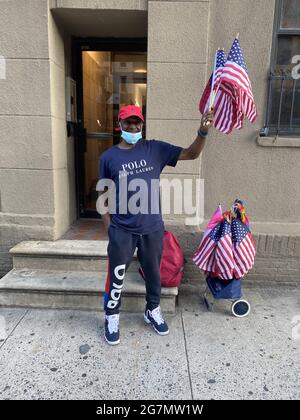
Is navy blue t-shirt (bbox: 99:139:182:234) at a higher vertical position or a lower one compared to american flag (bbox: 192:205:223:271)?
higher

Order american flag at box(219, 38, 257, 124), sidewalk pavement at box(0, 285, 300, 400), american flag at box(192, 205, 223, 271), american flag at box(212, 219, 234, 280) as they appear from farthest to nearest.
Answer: american flag at box(192, 205, 223, 271) → american flag at box(212, 219, 234, 280) → american flag at box(219, 38, 257, 124) → sidewalk pavement at box(0, 285, 300, 400)

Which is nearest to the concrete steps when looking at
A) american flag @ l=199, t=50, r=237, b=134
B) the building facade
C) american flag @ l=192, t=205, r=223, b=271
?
the building facade

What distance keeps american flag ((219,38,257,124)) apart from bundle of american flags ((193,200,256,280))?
897 mm

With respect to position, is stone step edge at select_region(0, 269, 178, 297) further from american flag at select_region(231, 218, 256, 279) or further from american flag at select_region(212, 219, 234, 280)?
american flag at select_region(231, 218, 256, 279)

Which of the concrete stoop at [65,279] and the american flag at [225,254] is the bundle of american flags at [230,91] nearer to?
the american flag at [225,254]

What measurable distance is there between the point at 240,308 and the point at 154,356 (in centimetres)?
102

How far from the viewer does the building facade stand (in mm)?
3367

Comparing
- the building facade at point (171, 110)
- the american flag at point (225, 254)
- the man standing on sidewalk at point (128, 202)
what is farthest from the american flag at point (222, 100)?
the american flag at point (225, 254)

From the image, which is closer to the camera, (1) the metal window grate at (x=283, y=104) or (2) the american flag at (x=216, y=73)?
(2) the american flag at (x=216, y=73)

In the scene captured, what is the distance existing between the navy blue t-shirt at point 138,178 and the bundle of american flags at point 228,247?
26.6 inches

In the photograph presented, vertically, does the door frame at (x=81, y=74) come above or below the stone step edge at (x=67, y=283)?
above

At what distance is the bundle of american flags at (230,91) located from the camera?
2.52 meters

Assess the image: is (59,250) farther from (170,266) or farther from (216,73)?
(216,73)

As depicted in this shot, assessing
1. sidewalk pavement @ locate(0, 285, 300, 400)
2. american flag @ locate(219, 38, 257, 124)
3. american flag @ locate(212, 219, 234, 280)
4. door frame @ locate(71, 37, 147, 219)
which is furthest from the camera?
door frame @ locate(71, 37, 147, 219)
